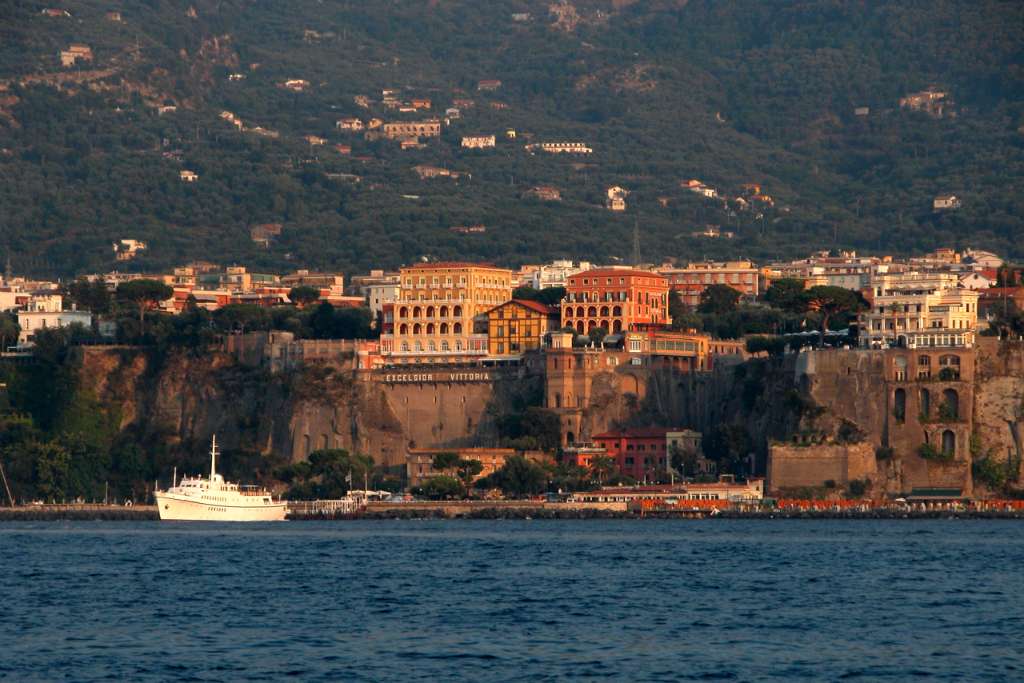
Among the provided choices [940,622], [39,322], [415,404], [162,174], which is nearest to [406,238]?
[162,174]

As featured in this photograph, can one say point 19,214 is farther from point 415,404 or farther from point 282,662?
point 282,662

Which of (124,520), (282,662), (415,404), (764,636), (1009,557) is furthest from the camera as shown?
(415,404)

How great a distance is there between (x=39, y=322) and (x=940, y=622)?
9183 cm

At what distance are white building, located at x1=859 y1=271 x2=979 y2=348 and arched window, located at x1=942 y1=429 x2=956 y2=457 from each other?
14.5 feet

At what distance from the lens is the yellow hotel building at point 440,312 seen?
125 meters

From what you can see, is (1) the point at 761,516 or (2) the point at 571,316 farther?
(2) the point at 571,316

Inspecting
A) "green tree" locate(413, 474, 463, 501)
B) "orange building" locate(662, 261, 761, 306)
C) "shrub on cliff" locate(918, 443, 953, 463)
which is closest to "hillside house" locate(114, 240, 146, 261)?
"orange building" locate(662, 261, 761, 306)

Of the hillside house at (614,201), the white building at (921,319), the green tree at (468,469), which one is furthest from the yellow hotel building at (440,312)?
the hillside house at (614,201)

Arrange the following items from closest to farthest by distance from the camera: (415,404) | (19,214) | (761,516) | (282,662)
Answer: (282,662), (761,516), (415,404), (19,214)

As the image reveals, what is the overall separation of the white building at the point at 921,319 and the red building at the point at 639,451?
402 inches

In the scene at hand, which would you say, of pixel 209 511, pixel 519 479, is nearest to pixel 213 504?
pixel 209 511

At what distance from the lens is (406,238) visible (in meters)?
176

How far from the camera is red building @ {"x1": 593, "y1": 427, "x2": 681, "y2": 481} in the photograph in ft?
365

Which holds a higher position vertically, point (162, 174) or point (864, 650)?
point (162, 174)
